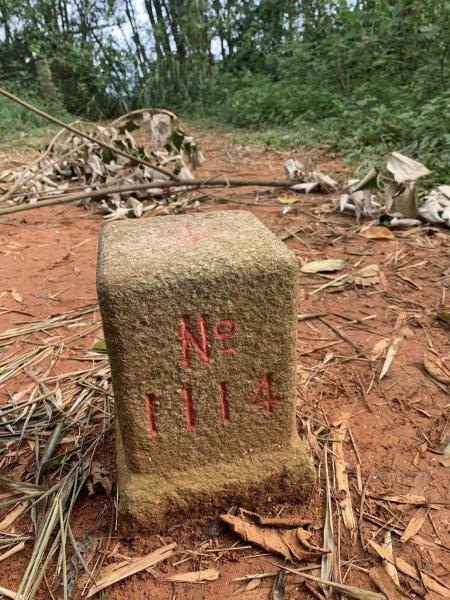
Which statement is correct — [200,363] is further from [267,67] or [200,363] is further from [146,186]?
[267,67]

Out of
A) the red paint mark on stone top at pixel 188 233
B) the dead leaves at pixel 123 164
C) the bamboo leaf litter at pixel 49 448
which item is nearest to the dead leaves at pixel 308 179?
the dead leaves at pixel 123 164

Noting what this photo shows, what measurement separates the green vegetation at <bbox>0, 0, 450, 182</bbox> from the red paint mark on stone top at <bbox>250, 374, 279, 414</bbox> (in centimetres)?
321

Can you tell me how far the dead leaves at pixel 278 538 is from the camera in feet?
3.97

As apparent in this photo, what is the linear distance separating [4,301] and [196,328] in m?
1.90

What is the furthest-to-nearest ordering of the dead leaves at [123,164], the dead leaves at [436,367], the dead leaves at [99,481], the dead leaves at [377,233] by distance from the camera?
1. the dead leaves at [123,164]
2. the dead leaves at [377,233]
3. the dead leaves at [436,367]
4. the dead leaves at [99,481]

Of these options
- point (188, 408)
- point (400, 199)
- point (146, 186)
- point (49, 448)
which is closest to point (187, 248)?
point (188, 408)

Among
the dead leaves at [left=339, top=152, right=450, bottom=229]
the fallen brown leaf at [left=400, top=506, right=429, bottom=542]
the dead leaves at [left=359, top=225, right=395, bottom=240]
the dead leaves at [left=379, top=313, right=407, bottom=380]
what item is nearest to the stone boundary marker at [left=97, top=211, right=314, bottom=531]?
the fallen brown leaf at [left=400, top=506, right=429, bottom=542]

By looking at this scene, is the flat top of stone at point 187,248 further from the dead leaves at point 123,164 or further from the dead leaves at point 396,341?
the dead leaves at point 123,164

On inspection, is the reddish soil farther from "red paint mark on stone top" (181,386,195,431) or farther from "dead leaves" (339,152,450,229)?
"red paint mark on stone top" (181,386,195,431)

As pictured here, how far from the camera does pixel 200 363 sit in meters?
1.14

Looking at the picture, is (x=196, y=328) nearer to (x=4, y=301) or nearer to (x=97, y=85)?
(x=4, y=301)

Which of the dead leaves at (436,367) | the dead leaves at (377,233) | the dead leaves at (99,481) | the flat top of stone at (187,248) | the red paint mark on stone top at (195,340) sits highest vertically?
the flat top of stone at (187,248)

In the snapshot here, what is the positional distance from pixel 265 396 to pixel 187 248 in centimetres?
43

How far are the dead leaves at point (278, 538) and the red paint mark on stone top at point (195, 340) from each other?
472mm
